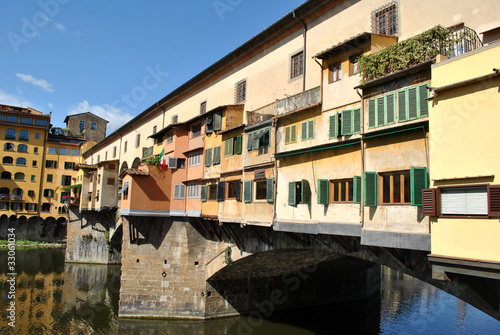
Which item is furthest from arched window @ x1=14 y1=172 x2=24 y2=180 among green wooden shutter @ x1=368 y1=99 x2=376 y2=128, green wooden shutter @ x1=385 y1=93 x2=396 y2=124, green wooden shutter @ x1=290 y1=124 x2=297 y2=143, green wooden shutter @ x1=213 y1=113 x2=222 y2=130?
green wooden shutter @ x1=385 y1=93 x2=396 y2=124

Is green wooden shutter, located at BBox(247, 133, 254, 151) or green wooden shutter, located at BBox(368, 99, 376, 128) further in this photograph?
green wooden shutter, located at BBox(247, 133, 254, 151)

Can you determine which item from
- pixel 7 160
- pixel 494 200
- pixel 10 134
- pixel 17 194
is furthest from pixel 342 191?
pixel 10 134

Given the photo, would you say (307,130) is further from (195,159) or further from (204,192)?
(195,159)

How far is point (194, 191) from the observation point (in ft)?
81.5

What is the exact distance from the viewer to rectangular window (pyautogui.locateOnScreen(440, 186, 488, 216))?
8.58 meters

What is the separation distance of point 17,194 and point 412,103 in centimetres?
6759

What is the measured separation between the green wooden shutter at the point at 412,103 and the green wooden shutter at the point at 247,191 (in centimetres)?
916

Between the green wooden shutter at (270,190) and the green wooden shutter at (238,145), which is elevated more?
the green wooden shutter at (238,145)

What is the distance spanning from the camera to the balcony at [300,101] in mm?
14766

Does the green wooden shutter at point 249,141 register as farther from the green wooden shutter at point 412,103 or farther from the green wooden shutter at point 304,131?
the green wooden shutter at point 412,103

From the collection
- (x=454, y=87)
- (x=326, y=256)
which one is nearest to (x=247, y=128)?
(x=326, y=256)

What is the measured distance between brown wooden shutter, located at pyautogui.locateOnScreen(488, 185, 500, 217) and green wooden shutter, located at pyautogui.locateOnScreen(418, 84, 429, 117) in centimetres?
276

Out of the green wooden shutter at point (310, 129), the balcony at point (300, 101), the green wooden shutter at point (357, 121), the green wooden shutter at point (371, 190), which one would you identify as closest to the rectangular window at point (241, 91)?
the balcony at point (300, 101)

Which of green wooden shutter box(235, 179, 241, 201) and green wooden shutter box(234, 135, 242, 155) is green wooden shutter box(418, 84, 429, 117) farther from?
green wooden shutter box(234, 135, 242, 155)
